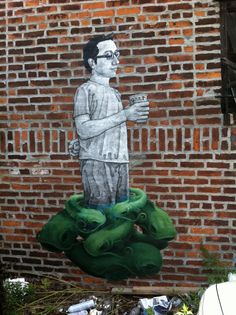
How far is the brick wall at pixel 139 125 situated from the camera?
181 inches

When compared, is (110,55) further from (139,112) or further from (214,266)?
(214,266)

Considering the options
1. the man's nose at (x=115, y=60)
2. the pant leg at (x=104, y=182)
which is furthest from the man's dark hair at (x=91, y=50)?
the pant leg at (x=104, y=182)

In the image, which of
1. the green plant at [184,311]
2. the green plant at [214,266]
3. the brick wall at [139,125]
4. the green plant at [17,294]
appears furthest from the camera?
the green plant at [17,294]

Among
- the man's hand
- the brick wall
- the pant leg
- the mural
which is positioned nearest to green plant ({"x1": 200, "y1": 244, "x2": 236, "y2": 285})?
the brick wall

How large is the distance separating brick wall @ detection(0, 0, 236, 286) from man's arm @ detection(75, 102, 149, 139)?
0.33 feet

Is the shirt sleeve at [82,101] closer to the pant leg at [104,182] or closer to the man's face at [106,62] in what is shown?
the man's face at [106,62]

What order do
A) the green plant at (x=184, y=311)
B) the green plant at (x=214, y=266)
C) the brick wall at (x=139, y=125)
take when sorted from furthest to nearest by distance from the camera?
the green plant at (x=214, y=266) → the brick wall at (x=139, y=125) → the green plant at (x=184, y=311)

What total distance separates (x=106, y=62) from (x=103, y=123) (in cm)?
58

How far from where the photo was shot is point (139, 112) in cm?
475

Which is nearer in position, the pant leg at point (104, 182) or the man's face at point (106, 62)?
the man's face at point (106, 62)

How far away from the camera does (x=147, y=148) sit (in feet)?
15.6

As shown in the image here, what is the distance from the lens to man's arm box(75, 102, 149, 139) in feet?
15.6

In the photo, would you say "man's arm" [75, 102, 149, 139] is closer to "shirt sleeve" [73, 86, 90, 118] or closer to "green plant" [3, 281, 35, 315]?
"shirt sleeve" [73, 86, 90, 118]

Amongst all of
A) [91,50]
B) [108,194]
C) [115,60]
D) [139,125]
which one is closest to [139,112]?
[139,125]
